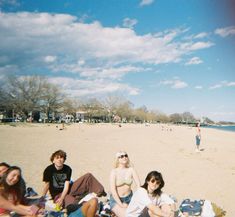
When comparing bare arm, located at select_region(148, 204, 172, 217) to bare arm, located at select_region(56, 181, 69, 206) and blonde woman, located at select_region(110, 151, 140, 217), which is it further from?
bare arm, located at select_region(56, 181, 69, 206)

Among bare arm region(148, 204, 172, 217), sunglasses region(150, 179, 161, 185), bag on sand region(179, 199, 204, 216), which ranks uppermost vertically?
sunglasses region(150, 179, 161, 185)

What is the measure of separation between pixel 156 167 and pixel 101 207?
19.4 ft

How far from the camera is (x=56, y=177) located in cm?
565

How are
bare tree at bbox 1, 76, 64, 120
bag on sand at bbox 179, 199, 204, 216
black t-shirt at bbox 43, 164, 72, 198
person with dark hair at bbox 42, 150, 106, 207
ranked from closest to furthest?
bag on sand at bbox 179, 199, 204, 216 → person with dark hair at bbox 42, 150, 106, 207 → black t-shirt at bbox 43, 164, 72, 198 → bare tree at bbox 1, 76, 64, 120

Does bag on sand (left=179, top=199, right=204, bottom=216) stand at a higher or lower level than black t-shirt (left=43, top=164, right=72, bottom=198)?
lower

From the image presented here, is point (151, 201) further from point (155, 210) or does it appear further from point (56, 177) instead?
point (56, 177)

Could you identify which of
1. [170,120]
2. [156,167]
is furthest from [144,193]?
[170,120]

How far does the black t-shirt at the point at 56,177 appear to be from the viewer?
5.60 metres

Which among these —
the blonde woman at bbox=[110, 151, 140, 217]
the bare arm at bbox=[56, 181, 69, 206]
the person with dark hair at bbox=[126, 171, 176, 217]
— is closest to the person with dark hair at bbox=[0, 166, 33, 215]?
the bare arm at bbox=[56, 181, 69, 206]

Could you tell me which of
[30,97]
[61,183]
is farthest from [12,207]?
[30,97]

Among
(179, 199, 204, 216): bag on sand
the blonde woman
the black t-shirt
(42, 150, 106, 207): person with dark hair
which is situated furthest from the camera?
the black t-shirt

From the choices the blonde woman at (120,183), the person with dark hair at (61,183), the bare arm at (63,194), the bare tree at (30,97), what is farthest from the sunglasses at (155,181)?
the bare tree at (30,97)

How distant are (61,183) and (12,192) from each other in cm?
111

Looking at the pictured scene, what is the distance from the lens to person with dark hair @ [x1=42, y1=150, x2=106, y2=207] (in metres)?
5.46
